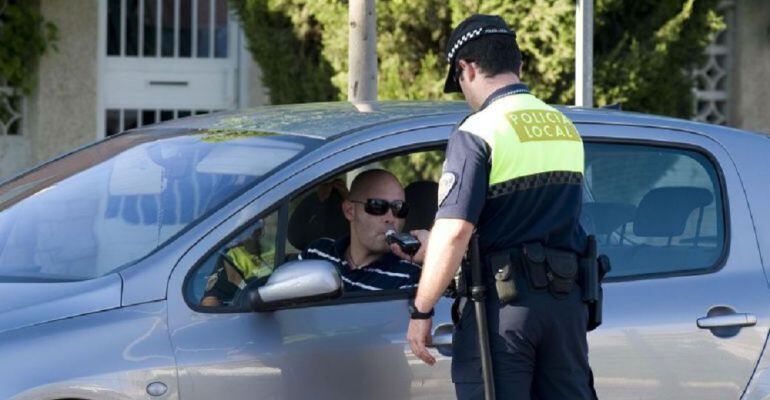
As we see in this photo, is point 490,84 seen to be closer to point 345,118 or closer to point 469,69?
point 469,69

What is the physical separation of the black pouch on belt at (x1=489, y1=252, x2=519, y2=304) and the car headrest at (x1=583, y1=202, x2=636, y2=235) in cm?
77

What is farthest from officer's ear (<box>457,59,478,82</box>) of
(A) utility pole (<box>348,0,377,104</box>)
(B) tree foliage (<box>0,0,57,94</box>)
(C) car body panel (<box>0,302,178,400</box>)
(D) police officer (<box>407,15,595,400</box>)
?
(B) tree foliage (<box>0,0,57,94</box>)

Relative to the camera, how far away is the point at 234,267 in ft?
13.7

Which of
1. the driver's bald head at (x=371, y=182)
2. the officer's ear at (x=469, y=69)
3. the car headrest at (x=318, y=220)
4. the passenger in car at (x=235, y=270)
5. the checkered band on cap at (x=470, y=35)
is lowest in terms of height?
the passenger in car at (x=235, y=270)

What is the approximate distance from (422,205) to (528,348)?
3.61 feet

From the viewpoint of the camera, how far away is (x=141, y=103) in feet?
40.2

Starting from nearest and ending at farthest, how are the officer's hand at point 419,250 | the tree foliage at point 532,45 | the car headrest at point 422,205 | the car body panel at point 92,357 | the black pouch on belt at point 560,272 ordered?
the car body panel at point 92,357 → the black pouch on belt at point 560,272 → the officer's hand at point 419,250 → the car headrest at point 422,205 → the tree foliage at point 532,45

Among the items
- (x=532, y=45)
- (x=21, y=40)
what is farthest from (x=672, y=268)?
(x=21, y=40)

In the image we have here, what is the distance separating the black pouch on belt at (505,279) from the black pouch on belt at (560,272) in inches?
3.9

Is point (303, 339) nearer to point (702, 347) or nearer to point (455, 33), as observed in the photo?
point (455, 33)

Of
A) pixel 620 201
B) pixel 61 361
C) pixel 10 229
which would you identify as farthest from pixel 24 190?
pixel 620 201

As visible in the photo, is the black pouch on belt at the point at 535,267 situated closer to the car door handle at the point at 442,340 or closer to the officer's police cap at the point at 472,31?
the car door handle at the point at 442,340

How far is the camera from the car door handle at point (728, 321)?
4562mm

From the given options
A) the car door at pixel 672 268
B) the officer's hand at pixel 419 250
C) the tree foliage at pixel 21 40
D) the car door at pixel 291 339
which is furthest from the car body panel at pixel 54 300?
the tree foliage at pixel 21 40
